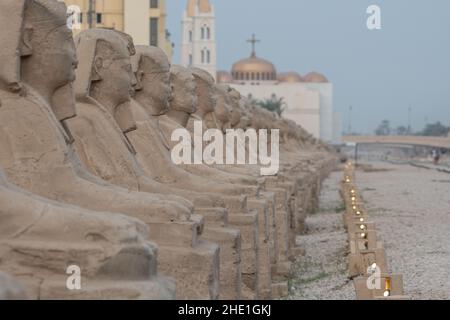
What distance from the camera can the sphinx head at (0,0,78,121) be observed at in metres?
6.07

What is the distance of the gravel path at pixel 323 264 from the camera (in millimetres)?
11984

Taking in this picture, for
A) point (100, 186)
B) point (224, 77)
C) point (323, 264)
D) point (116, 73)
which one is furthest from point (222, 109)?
point (224, 77)

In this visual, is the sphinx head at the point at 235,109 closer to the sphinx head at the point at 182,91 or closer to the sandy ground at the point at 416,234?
the sandy ground at the point at 416,234

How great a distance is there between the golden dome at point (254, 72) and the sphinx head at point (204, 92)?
9785 cm

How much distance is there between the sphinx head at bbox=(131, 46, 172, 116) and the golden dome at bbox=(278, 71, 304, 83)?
102 meters

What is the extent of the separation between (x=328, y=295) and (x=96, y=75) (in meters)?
4.55

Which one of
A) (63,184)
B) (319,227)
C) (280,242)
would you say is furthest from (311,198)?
(63,184)

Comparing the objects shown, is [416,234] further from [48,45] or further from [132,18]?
[132,18]

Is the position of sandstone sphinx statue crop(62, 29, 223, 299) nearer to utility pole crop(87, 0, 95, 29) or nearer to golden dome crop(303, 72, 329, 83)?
utility pole crop(87, 0, 95, 29)

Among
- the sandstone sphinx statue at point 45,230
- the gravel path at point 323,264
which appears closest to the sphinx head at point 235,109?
the gravel path at point 323,264

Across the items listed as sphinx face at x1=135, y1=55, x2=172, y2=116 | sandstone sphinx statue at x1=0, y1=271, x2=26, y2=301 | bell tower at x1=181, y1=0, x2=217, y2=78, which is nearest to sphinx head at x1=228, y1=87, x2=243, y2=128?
sphinx face at x1=135, y1=55, x2=172, y2=116

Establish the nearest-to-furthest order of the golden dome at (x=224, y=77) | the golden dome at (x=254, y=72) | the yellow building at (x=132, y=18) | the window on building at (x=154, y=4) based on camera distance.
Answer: the yellow building at (x=132, y=18), the window on building at (x=154, y=4), the golden dome at (x=224, y=77), the golden dome at (x=254, y=72)

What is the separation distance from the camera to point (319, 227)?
2077cm

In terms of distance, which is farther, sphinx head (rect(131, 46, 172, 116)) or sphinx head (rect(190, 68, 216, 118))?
sphinx head (rect(190, 68, 216, 118))
